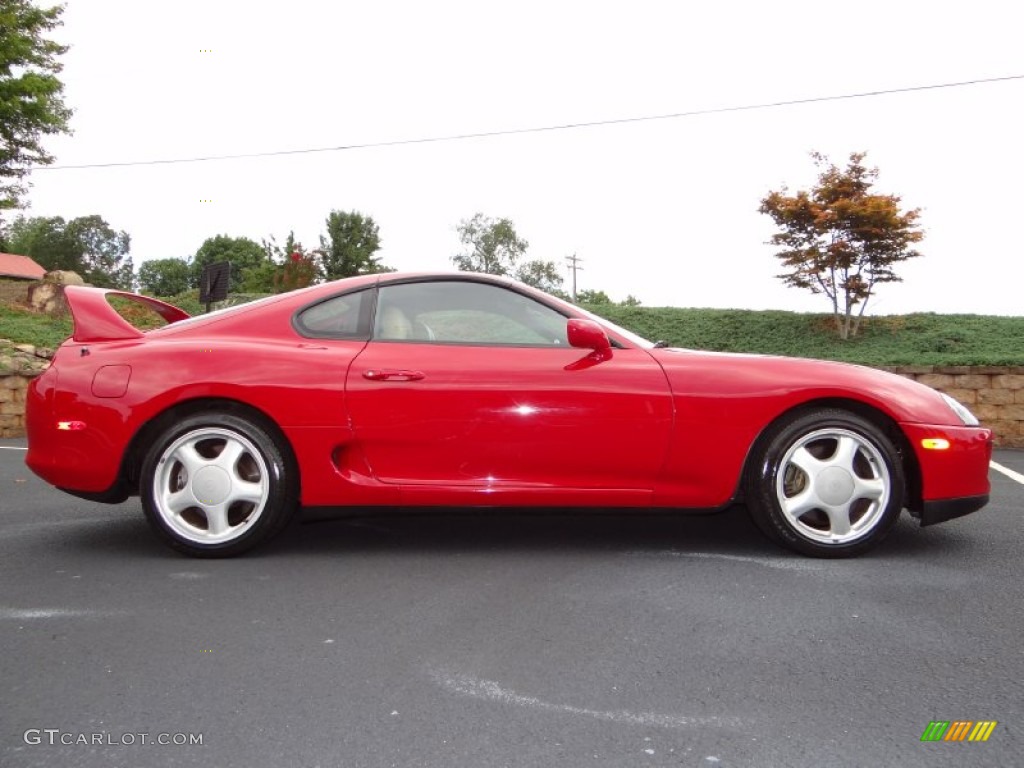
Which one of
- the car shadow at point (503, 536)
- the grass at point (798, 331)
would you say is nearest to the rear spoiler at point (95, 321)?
the car shadow at point (503, 536)

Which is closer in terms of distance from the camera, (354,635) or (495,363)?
(354,635)

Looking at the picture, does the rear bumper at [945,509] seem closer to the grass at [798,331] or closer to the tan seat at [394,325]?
the tan seat at [394,325]

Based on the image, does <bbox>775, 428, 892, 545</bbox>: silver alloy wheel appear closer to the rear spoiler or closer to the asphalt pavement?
the asphalt pavement

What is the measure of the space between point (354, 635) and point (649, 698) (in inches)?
38.9

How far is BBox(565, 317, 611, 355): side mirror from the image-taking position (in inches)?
135

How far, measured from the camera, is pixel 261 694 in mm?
2141

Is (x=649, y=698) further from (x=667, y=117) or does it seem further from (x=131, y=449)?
(x=667, y=117)

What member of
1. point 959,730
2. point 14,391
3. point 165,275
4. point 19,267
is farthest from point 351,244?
point 959,730

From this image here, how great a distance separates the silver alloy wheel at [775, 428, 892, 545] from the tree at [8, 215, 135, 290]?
282 ft

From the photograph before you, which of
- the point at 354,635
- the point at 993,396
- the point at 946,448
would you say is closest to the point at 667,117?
the point at 993,396

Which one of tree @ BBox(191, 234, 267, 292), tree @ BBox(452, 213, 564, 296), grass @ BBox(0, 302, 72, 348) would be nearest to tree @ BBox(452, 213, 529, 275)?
tree @ BBox(452, 213, 564, 296)

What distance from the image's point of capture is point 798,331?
1603 centimetres

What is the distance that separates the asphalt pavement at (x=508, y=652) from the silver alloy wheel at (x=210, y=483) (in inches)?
6.7

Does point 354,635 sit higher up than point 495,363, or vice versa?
point 495,363
